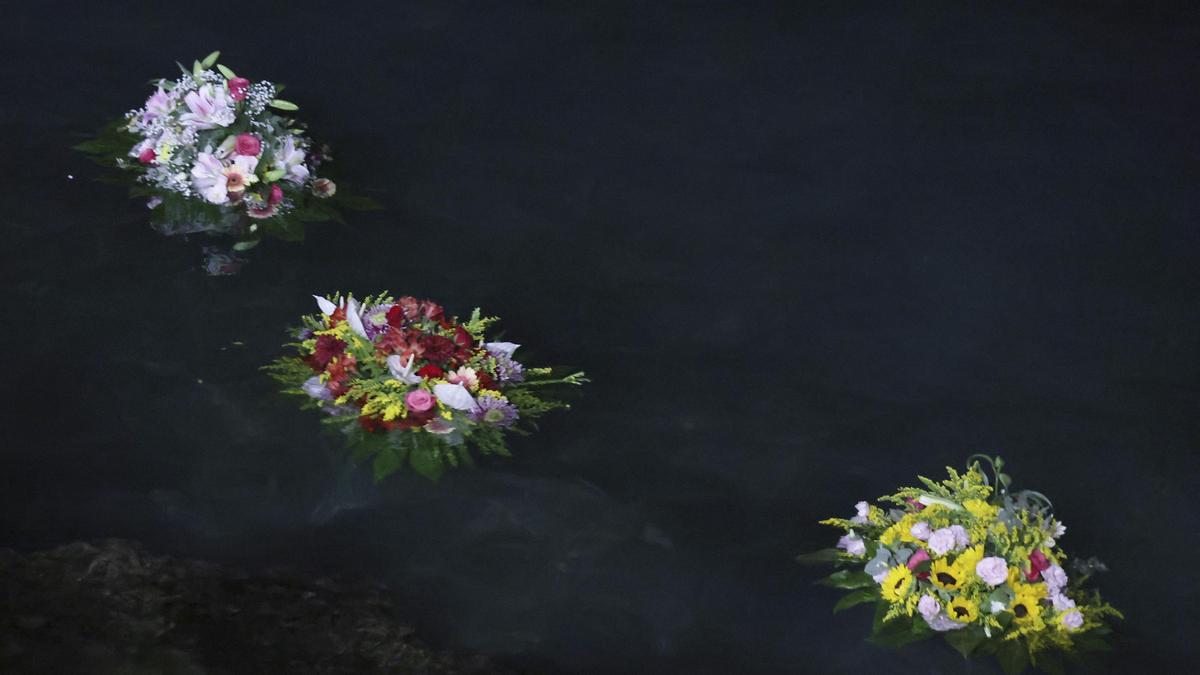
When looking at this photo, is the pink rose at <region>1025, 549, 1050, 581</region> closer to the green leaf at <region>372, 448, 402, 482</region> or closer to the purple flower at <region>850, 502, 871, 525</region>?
the purple flower at <region>850, 502, 871, 525</region>

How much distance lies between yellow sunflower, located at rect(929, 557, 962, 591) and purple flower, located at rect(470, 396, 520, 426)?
75.5 inches

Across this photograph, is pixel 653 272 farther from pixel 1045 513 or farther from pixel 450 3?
pixel 450 3

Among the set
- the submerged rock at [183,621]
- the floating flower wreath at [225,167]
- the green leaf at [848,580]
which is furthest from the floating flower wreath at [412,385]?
the green leaf at [848,580]

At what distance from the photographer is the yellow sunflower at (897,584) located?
650cm

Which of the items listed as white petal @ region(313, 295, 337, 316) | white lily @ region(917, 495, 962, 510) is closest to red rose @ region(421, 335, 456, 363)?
white petal @ region(313, 295, 337, 316)

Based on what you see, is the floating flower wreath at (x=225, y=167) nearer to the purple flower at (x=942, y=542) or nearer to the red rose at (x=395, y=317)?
the red rose at (x=395, y=317)

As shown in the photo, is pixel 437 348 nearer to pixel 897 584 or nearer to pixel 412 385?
pixel 412 385

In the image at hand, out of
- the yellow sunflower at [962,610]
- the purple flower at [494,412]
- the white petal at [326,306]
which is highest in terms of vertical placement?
the white petal at [326,306]

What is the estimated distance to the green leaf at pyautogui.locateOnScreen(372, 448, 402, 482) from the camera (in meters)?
7.21

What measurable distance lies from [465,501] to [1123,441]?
9.29 feet

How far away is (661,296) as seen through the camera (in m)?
8.43

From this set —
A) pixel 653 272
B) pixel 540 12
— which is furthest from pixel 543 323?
pixel 540 12

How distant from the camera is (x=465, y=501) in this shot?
7156mm

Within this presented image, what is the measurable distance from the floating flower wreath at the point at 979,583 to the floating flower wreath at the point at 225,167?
347cm
